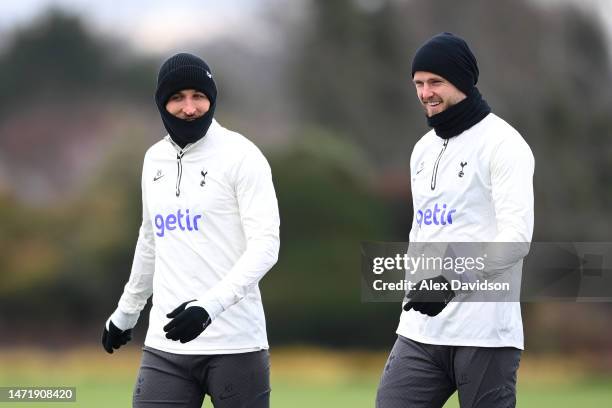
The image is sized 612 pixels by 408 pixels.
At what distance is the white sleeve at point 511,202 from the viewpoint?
435 centimetres

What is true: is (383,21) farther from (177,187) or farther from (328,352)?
A: (177,187)

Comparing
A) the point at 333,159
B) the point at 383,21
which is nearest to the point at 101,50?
the point at 383,21

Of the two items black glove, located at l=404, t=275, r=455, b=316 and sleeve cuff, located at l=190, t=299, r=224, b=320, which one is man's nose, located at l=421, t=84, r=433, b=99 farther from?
sleeve cuff, located at l=190, t=299, r=224, b=320

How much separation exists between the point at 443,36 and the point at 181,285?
145 cm

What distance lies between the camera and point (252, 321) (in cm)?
477

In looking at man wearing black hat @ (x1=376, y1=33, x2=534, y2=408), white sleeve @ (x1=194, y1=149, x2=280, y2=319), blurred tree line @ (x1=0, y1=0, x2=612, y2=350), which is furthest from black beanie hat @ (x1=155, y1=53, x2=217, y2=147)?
blurred tree line @ (x1=0, y1=0, x2=612, y2=350)

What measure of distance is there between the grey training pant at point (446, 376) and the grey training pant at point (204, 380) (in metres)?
0.53

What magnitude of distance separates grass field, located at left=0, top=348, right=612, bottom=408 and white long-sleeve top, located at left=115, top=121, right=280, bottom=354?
8680mm

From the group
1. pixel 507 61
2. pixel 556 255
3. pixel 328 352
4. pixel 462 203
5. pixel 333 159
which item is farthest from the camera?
pixel 507 61

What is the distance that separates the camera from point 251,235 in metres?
4.68

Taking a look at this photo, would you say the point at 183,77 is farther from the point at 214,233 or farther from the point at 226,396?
the point at 226,396

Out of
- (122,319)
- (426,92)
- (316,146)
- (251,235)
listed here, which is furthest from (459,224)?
(316,146)

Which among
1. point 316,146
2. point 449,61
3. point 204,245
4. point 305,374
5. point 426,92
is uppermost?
point 316,146

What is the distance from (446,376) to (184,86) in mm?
1578
